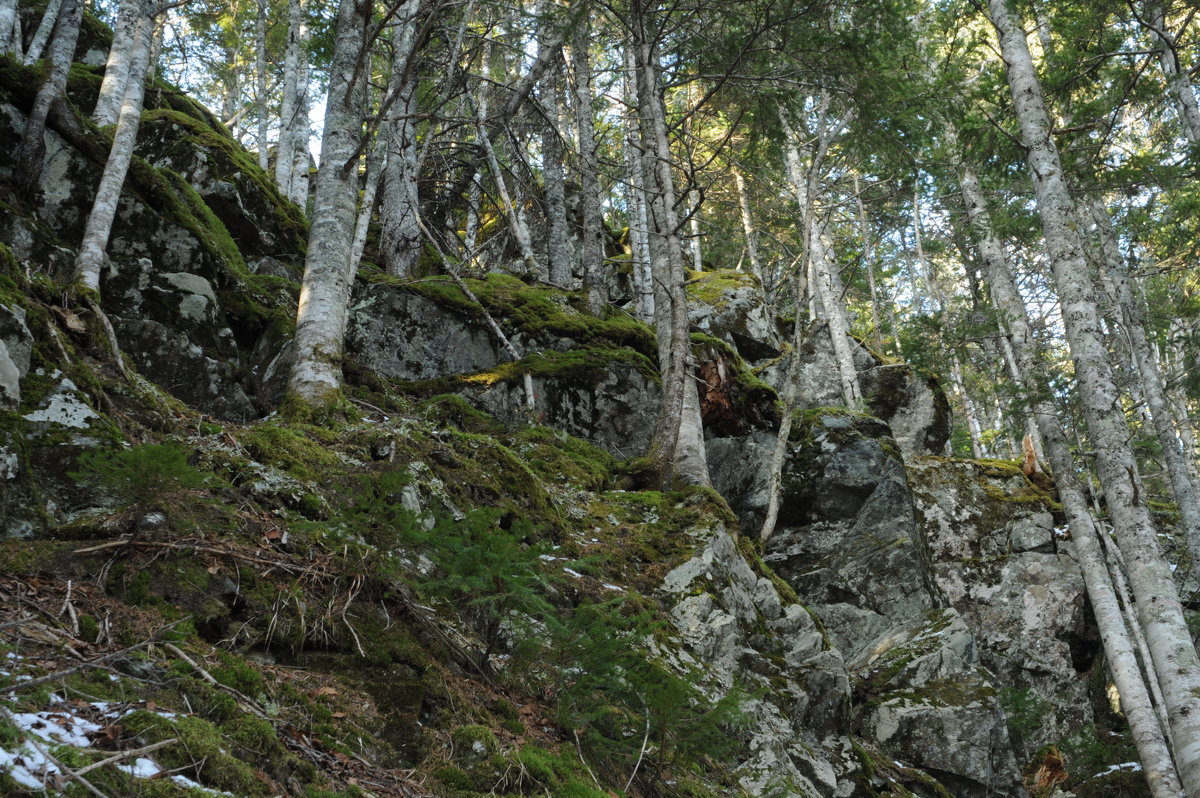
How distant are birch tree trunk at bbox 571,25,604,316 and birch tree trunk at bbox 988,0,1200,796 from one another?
614cm

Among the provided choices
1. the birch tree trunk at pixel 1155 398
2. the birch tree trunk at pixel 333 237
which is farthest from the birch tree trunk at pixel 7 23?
the birch tree trunk at pixel 1155 398

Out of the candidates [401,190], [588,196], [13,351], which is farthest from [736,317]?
[13,351]

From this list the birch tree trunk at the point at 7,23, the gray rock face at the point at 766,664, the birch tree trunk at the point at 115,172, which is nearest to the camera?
the gray rock face at the point at 766,664

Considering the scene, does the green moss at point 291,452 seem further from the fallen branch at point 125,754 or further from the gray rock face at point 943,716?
the gray rock face at point 943,716

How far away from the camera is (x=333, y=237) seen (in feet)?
22.2

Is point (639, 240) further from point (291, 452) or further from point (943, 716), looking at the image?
point (291, 452)

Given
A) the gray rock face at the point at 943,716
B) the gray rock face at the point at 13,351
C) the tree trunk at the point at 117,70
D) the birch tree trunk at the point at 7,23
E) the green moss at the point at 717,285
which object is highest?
the birch tree trunk at the point at 7,23

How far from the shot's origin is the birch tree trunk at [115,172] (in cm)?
660

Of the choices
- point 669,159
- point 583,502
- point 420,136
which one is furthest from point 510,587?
point 420,136

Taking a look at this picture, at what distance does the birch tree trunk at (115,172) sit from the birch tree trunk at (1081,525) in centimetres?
1116

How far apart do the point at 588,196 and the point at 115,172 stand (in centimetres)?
732

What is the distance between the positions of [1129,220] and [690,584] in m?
14.6

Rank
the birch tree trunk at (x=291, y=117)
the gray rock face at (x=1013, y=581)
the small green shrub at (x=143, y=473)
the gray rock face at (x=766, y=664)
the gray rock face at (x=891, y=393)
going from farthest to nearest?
the birch tree trunk at (x=291, y=117) < the gray rock face at (x=891, y=393) < the gray rock face at (x=1013, y=581) < the gray rock face at (x=766, y=664) < the small green shrub at (x=143, y=473)

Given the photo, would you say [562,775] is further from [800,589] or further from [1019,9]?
[1019,9]
